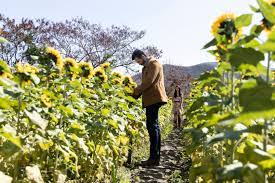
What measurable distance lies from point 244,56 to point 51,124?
8.00 feet

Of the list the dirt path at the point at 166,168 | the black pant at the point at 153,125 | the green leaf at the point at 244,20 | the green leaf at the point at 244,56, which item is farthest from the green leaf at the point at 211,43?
the black pant at the point at 153,125

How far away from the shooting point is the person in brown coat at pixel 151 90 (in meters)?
5.90

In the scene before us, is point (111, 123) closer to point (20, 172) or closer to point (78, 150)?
point (78, 150)

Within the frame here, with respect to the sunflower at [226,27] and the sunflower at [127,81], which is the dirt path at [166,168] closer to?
the sunflower at [127,81]

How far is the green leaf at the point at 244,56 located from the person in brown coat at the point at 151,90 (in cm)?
413

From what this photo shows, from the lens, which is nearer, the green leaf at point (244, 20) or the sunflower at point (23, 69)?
the green leaf at point (244, 20)

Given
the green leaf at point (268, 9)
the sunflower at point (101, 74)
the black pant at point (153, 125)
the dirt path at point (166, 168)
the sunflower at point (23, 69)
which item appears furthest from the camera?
the black pant at point (153, 125)

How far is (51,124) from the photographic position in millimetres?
3832

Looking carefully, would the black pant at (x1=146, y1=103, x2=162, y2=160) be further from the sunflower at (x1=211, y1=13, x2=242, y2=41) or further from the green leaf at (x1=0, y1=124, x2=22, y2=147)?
the green leaf at (x1=0, y1=124, x2=22, y2=147)

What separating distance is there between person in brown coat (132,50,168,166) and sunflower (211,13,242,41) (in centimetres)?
323

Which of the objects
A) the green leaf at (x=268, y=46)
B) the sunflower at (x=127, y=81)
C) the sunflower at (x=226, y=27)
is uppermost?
the sunflower at (x=127, y=81)

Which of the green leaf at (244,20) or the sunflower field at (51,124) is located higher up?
the green leaf at (244,20)

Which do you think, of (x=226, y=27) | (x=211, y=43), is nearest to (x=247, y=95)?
(x=211, y=43)

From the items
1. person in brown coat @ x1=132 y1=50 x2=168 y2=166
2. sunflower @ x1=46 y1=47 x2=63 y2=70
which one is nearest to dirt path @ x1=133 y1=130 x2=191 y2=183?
person in brown coat @ x1=132 y1=50 x2=168 y2=166
